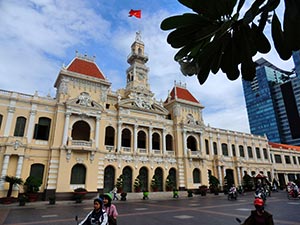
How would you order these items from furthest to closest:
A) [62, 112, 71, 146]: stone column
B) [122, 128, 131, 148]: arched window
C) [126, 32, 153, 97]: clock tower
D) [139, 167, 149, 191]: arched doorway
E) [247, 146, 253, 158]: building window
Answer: [247, 146, 253, 158]: building window, [126, 32, 153, 97]: clock tower, [122, 128, 131, 148]: arched window, [139, 167, 149, 191]: arched doorway, [62, 112, 71, 146]: stone column

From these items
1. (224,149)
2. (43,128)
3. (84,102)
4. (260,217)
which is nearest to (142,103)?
(84,102)

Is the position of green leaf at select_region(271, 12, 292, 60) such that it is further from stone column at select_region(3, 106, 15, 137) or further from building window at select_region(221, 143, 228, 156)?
building window at select_region(221, 143, 228, 156)

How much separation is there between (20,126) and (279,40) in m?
23.7

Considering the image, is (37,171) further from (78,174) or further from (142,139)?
(142,139)

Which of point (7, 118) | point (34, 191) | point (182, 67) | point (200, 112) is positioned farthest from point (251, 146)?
point (182, 67)

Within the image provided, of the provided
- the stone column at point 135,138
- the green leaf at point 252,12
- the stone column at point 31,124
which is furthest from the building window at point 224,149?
the green leaf at point 252,12

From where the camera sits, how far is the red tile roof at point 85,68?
82.1 feet

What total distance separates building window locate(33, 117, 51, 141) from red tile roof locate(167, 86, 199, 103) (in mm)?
18171

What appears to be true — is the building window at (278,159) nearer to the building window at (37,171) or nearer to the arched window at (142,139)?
the arched window at (142,139)

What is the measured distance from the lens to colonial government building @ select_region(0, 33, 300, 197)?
20281mm

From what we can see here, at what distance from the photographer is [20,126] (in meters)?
20.6

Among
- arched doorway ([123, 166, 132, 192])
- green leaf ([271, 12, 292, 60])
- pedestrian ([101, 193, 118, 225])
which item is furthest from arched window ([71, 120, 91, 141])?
green leaf ([271, 12, 292, 60])

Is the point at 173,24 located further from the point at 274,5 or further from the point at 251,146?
the point at 251,146

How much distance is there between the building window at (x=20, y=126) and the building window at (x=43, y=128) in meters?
1.32
